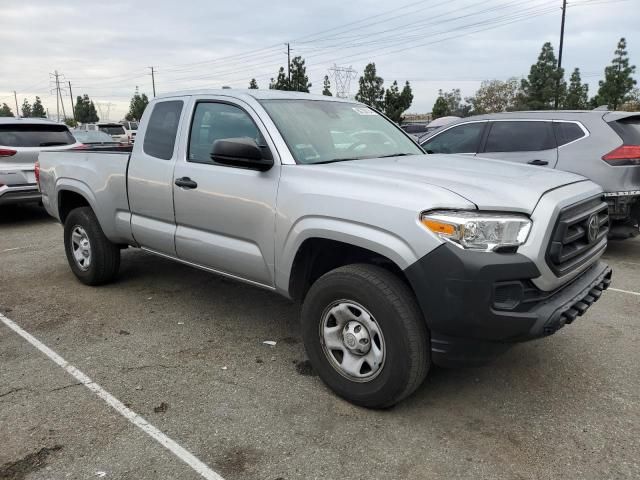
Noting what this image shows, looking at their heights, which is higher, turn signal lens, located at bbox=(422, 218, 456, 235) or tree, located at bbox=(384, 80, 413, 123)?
tree, located at bbox=(384, 80, 413, 123)

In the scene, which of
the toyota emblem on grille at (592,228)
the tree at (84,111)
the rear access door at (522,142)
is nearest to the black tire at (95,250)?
the toyota emblem on grille at (592,228)

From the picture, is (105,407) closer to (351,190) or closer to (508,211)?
(351,190)

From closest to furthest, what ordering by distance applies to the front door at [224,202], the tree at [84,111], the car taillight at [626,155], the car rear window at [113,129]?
the front door at [224,202], the car taillight at [626,155], the car rear window at [113,129], the tree at [84,111]

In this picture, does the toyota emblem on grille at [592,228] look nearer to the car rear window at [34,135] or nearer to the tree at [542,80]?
the car rear window at [34,135]

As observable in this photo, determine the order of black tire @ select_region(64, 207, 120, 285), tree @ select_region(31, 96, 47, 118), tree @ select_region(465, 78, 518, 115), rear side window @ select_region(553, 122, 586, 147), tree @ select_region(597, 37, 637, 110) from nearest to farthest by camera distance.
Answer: black tire @ select_region(64, 207, 120, 285) → rear side window @ select_region(553, 122, 586, 147) → tree @ select_region(597, 37, 637, 110) → tree @ select_region(465, 78, 518, 115) → tree @ select_region(31, 96, 47, 118)

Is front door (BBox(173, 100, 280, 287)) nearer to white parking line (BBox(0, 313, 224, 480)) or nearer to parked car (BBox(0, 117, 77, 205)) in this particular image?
white parking line (BBox(0, 313, 224, 480))

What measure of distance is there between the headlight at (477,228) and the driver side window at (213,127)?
5.48ft

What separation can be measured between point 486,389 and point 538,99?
44195mm

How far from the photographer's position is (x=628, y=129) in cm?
625

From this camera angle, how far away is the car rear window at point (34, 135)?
28.9 ft

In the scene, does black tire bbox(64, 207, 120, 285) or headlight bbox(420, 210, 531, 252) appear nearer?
headlight bbox(420, 210, 531, 252)

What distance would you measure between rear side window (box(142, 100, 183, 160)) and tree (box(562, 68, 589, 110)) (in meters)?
44.9

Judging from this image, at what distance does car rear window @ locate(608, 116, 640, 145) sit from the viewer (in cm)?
616

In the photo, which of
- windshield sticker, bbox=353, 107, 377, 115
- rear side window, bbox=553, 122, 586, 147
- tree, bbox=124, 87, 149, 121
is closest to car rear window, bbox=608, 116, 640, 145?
rear side window, bbox=553, 122, 586, 147
